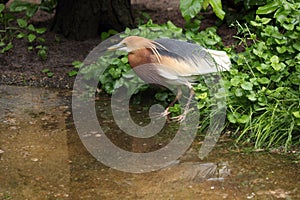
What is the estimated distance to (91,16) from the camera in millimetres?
6246

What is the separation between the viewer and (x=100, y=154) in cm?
394

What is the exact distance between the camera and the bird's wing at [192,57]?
176 inches

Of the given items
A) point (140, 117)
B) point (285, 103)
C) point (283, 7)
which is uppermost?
point (283, 7)

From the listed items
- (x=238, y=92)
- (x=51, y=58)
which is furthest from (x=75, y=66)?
(x=238, y=92)

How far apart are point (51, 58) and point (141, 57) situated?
1.79 metres

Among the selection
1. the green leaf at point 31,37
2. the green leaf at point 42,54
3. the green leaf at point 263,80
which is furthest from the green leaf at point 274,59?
the green leaf at point 31,37

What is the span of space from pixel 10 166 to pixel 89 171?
527 millimetres

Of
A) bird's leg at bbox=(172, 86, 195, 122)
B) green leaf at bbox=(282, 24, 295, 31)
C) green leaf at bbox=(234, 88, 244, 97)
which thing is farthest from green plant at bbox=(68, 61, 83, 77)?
green leaf at bbox=(282, 24, 295, 31)

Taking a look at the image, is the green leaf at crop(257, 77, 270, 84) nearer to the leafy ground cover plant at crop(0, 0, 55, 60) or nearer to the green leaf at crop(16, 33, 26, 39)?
the leafy ground cover plant at crop(0, 0, 55, 60)

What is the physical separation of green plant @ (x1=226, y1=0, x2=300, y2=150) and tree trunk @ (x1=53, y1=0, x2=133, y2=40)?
2086mm

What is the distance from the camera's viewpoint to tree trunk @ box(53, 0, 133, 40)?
20.4ft

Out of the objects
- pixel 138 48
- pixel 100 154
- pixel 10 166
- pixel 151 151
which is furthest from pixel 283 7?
pixel 10 166

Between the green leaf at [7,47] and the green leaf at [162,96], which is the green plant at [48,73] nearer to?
the green leaf at [7,47]

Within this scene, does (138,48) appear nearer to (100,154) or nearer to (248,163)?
(100,154)
